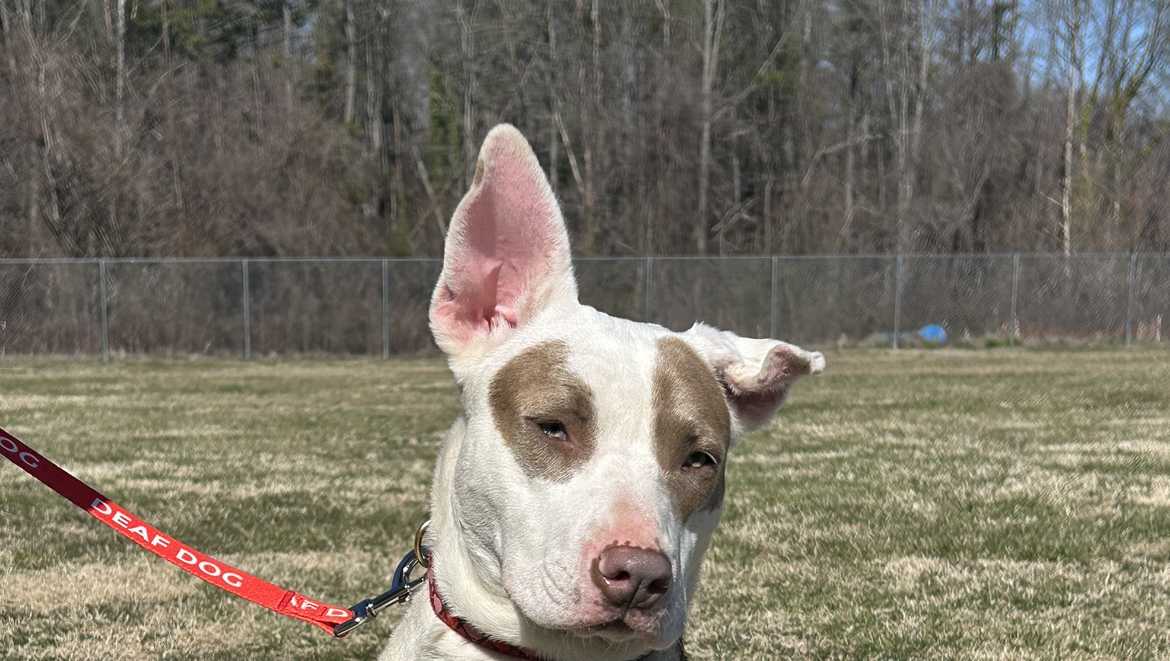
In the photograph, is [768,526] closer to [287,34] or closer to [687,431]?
[687,431]

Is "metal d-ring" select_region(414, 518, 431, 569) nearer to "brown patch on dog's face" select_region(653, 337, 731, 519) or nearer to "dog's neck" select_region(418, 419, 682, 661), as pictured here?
"dog's neck" select_region(418, 419, 682, 661)

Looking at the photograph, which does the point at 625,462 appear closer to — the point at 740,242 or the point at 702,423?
the point at 702,423

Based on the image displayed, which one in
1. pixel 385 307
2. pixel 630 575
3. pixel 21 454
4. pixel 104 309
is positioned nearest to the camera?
pixel 630 575

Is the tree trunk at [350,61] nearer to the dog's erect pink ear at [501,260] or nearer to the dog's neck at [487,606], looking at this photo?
the dog's erect pink ear at [501,260]

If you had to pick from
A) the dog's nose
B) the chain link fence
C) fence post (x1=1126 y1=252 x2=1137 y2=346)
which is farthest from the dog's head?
fence post (x1=1126 y1=252 x2=1137 y2=346)

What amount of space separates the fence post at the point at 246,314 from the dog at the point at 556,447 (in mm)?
22094

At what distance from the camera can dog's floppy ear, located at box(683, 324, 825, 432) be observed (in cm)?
297

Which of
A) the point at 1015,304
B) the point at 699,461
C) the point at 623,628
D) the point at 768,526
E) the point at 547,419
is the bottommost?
the point at 768,526

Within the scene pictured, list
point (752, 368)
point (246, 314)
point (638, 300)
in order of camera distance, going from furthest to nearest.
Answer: point (638, 300)
point (246, 314)
point (752, 368)

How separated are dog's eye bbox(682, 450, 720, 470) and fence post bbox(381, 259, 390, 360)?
73.7 ft

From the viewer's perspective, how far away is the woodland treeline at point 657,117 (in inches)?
1204

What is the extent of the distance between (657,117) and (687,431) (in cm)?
3121

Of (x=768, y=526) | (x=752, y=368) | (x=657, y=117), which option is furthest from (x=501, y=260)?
(x=657, y=117)

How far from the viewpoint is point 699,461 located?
2.71 metres
